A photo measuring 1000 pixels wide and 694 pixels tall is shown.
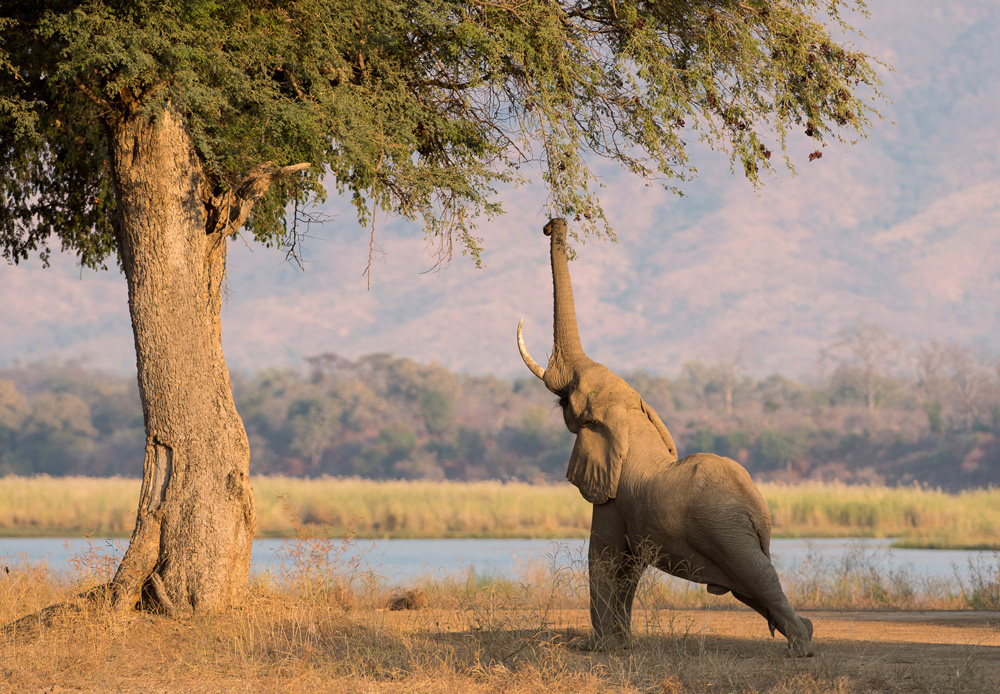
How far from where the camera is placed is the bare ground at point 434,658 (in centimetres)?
805

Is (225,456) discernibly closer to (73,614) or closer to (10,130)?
(73,614)

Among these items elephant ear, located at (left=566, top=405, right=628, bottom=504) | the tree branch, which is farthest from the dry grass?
the tree branch

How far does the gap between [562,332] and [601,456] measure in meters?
1.43

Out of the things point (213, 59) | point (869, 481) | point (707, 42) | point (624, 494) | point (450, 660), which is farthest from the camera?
point (869, 481)

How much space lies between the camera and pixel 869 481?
233 ft

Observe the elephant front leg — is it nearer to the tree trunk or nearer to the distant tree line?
the tree trunk

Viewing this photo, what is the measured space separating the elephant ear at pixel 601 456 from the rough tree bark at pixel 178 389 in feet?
11.4

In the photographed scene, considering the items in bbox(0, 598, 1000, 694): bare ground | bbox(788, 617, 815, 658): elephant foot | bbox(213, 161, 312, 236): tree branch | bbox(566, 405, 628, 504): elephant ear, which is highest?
bbox(213, 161, 312, 236): tree branch

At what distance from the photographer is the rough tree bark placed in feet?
35.2

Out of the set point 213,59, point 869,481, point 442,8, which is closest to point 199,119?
point 213,59

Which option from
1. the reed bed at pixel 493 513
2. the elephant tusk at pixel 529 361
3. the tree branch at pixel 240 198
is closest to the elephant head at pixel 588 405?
the elephant tusk at pixel 529 361

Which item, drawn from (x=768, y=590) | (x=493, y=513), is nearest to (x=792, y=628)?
(x=768, y=590)

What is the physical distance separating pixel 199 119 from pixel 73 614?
4962 millimetres

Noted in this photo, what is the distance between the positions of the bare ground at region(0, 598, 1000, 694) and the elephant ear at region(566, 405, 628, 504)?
1.15 m
